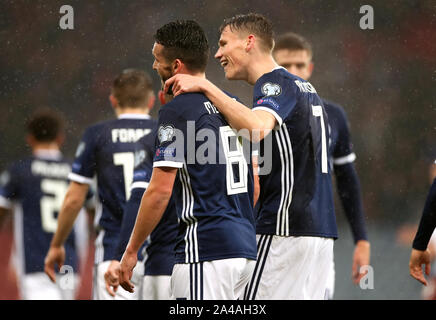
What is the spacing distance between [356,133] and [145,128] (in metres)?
6.05

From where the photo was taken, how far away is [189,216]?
3467mm

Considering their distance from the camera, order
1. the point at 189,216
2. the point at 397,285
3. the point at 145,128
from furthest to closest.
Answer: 1. the point at 397,285
2. the point at 145,128
3. the point at 189,216

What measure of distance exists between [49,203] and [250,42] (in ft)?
9.10

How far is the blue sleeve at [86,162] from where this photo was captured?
555cm

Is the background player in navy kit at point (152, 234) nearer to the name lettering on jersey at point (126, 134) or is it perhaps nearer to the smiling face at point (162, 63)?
the name lettering on jersey at point (126, 134)

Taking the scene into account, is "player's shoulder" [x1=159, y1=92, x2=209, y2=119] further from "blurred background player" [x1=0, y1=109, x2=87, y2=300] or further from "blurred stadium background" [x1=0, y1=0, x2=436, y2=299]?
"blurred stadium background" [x1=0, y1=0, x2=436, y2=299]

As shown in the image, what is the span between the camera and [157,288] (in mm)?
4961

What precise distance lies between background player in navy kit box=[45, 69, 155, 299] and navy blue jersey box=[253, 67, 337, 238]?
170cm

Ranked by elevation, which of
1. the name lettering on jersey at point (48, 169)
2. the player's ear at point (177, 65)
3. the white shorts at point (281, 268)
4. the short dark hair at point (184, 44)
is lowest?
the white shorts at point (281, 268)

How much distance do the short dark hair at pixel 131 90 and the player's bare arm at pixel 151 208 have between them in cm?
222

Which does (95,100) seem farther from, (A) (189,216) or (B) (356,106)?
(A) (189,216)

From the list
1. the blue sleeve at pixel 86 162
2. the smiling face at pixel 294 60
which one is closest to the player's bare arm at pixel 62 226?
the blue sleeve at pixel 86 162

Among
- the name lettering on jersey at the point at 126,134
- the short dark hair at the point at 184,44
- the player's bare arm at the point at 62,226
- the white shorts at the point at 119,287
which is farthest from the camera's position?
the name lettering on jersey at the point at 126,134

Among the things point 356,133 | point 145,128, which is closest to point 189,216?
point 145,128
